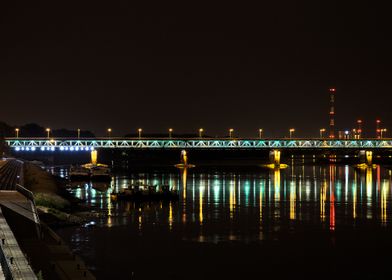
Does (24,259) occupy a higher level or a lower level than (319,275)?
higher

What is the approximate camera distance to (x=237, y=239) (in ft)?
159

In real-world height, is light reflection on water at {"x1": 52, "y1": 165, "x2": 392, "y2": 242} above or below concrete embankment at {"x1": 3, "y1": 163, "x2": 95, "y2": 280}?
below

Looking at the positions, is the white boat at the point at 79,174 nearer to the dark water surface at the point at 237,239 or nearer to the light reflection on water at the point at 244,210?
the light reflection on water at the point at 244,210

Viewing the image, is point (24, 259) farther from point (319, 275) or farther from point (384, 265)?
point (384, 265)

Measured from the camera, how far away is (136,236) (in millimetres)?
49125

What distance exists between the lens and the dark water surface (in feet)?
124

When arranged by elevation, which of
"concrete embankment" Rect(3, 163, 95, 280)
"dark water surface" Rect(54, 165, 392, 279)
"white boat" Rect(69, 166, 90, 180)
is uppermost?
"white boat" Rect(69, 166, 90, 180)

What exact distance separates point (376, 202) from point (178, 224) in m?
32.2

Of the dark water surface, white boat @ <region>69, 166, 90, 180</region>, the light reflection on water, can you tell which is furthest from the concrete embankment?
white boat @ <region>69, 166, 90, 180</region>

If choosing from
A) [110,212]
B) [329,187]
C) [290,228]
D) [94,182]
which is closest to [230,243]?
[290,228]

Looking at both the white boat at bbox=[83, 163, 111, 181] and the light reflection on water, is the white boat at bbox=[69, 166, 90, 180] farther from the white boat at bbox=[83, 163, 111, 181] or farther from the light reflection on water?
the light reflection on water

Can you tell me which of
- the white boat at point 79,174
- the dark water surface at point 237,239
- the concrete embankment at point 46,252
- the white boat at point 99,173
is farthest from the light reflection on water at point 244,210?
the white boat at point 79,174

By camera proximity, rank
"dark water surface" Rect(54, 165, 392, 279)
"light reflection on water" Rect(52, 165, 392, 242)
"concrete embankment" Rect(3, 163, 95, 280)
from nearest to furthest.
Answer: "concrete embankment" Rect(3, 163, 95, 280) → "dark water surface" Rect(54, 165, 392, 279) → "light reflection on water" Rect(52, 165, 392, 242)

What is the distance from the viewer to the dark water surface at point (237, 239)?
3791cm
